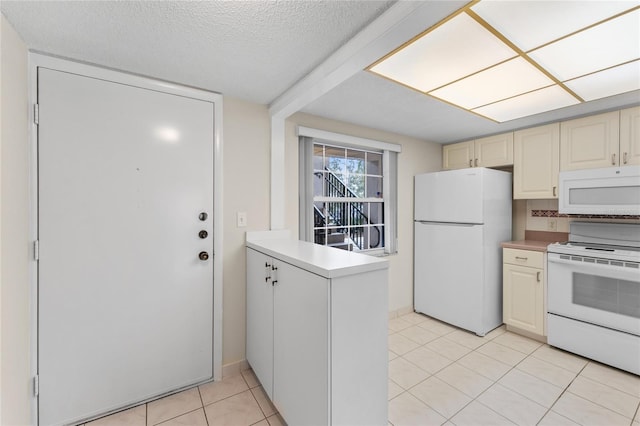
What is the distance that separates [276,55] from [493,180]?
256 cm

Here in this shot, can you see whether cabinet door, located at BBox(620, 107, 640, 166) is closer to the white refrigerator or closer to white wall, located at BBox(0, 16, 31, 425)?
the white refrigerator

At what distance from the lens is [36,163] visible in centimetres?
156

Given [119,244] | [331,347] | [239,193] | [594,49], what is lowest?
[331,347]

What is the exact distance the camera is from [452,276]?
10.1 feet

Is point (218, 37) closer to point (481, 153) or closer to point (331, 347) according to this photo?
point (331, 347)

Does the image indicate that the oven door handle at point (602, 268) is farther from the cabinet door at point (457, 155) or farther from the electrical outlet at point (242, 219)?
the electrical outlet at point (242, 219)

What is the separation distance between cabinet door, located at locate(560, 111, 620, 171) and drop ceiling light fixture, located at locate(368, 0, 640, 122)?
47 cm

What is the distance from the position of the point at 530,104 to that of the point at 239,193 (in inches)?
100

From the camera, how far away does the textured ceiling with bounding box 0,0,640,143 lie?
1207 mm

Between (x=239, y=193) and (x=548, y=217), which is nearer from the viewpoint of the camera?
(x=239, y=193)

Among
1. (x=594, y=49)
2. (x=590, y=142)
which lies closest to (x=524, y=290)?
(x=590, y=142)

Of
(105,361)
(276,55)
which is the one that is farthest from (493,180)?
(105,361)

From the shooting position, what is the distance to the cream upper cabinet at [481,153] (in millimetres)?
3090

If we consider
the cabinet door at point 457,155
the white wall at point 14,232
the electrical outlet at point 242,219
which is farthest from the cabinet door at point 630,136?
the white wall at point 14,232
